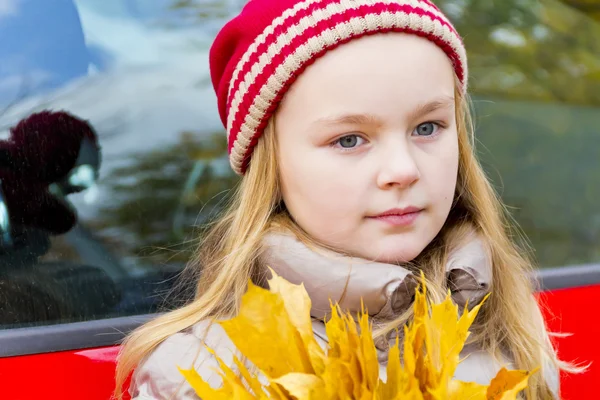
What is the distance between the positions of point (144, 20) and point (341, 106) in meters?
0.78

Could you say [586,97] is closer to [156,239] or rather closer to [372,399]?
[156,239]

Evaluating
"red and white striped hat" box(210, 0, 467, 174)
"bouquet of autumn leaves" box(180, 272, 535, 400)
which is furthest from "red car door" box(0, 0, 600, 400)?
"bouquet of autumn leaves" box(180, 272, 535, 400)

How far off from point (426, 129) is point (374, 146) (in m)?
0.14

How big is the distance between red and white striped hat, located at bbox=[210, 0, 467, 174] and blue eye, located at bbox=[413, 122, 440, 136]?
0.17 meters

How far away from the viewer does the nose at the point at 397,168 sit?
137 cm

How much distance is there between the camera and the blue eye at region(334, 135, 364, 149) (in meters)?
1.41

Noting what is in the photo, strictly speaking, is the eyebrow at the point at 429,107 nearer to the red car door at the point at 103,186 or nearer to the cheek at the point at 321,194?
the cheek at the point at 321,194

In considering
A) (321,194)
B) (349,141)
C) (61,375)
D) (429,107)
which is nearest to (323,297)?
(321,194)

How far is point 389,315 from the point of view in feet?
4.68

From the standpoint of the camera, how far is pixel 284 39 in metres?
1.46

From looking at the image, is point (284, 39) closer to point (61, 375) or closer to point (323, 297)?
point (323, 297)

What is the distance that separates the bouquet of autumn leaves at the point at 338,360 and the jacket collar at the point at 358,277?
1.61ft

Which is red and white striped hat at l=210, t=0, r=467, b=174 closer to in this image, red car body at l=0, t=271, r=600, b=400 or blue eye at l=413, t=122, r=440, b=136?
blue eye at l=413, t=122, r=440, b=136

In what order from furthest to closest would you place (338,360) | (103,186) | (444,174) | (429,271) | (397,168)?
(103,186), (429,271), (444,174), (397,168), (338,360)
